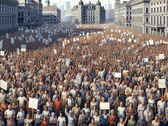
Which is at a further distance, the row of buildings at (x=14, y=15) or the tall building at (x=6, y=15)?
the row of buildings at (x=14, y=15)

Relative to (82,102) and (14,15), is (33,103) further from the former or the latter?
(14,15)

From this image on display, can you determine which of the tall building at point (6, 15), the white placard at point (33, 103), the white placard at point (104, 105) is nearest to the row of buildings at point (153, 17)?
the tall building at point (6, 15)

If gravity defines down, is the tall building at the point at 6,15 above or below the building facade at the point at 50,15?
below

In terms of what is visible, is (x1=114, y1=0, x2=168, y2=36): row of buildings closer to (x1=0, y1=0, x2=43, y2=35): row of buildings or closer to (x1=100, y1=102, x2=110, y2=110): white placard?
(x1=0, y1=0, x2=43, y2=35): row of buildings

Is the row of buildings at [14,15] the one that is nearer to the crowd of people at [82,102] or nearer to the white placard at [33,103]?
the crowd of people at [82,102]

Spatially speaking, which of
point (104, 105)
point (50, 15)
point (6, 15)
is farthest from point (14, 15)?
point (50, 15)

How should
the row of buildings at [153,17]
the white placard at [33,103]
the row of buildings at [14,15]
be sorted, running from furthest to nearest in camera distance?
the row of buildings at [14,15]
the row of buildings at [153,17]
the white placard at [33,103]

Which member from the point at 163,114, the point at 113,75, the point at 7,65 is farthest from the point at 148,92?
the point at 7,65

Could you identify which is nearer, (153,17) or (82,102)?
(82,102)

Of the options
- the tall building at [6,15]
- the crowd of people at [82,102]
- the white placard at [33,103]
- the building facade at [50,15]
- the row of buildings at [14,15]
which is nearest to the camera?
the crowd of people at [82,102]

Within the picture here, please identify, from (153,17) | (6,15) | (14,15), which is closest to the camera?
(6,15)

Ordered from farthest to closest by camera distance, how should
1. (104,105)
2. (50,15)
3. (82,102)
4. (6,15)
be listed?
1. (50,15)
2. (6,15)
3. (82,102)
4. (104,105)

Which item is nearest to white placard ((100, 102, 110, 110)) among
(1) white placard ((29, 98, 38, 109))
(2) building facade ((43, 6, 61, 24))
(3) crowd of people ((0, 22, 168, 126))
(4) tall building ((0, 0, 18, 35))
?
(3) crowd of people ((0, 22, 168, 126))
